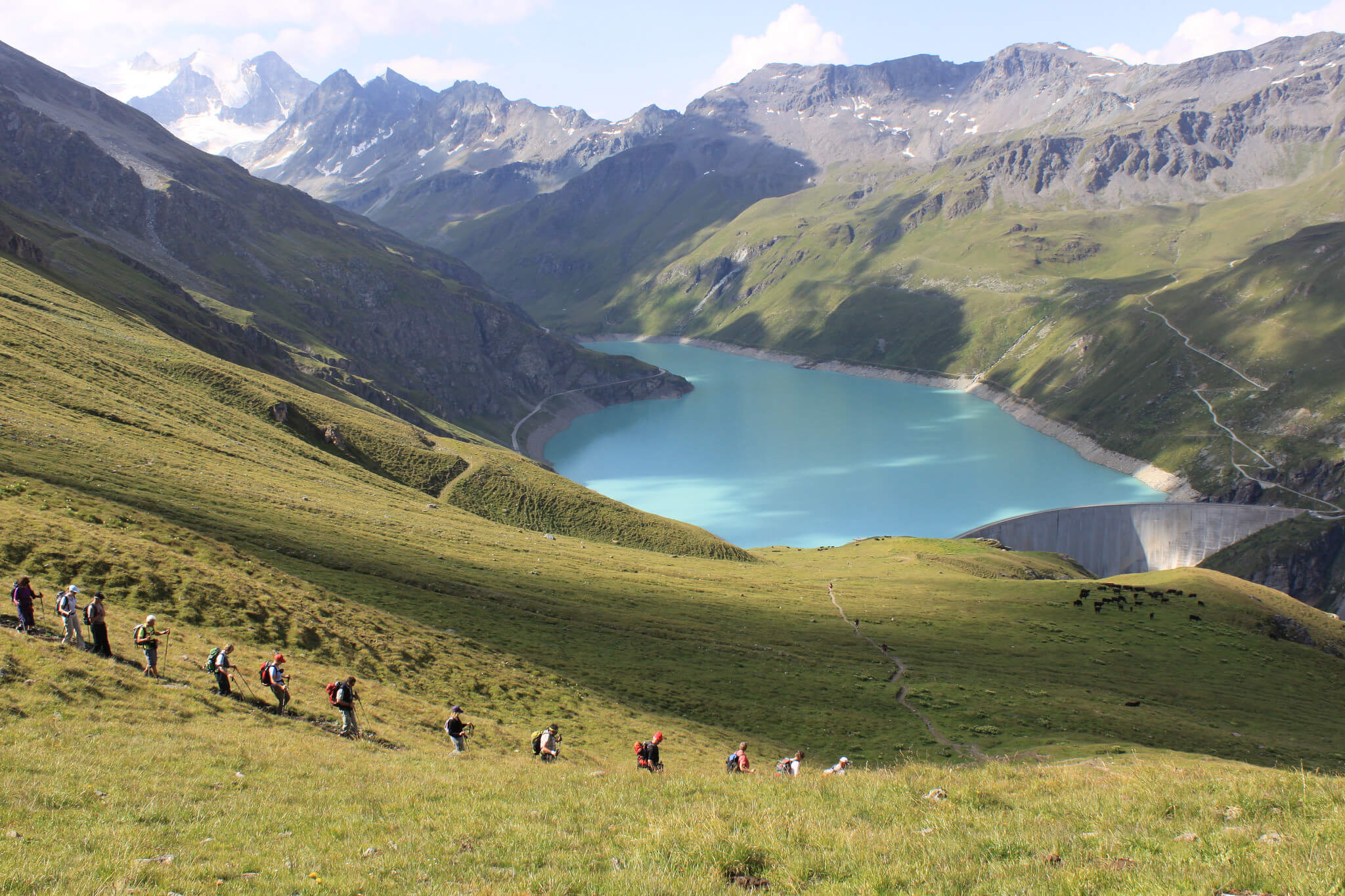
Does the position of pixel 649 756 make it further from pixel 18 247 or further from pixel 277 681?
pixel 18 247

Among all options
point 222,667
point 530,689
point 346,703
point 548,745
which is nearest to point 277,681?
point 222,667

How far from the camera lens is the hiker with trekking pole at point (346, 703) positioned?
84.8ft

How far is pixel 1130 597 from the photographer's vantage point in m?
76.2

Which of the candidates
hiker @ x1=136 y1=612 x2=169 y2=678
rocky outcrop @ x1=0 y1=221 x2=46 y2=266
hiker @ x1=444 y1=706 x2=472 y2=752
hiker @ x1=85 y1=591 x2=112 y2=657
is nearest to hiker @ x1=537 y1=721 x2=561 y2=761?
hiker @ x1=444 y1=706 x2=472 y2=752

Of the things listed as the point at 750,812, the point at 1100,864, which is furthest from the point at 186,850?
the point at 1100,864

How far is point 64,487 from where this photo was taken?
42469 millimetres

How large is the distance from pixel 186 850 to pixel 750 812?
33.3 feet

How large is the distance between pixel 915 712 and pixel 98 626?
37490mm

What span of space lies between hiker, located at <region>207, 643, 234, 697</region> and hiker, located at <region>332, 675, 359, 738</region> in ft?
11.9

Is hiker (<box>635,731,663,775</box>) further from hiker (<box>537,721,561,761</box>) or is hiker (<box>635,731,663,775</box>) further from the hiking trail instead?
the hiking trail

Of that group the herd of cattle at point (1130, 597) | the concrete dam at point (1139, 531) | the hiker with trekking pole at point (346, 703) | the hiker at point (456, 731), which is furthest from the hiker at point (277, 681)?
the concrete dam at point (1139, 531)

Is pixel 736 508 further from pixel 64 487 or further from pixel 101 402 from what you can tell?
pixel 64 487

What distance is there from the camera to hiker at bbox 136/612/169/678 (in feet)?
82.3

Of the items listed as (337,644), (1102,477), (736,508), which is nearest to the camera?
(337,644)
